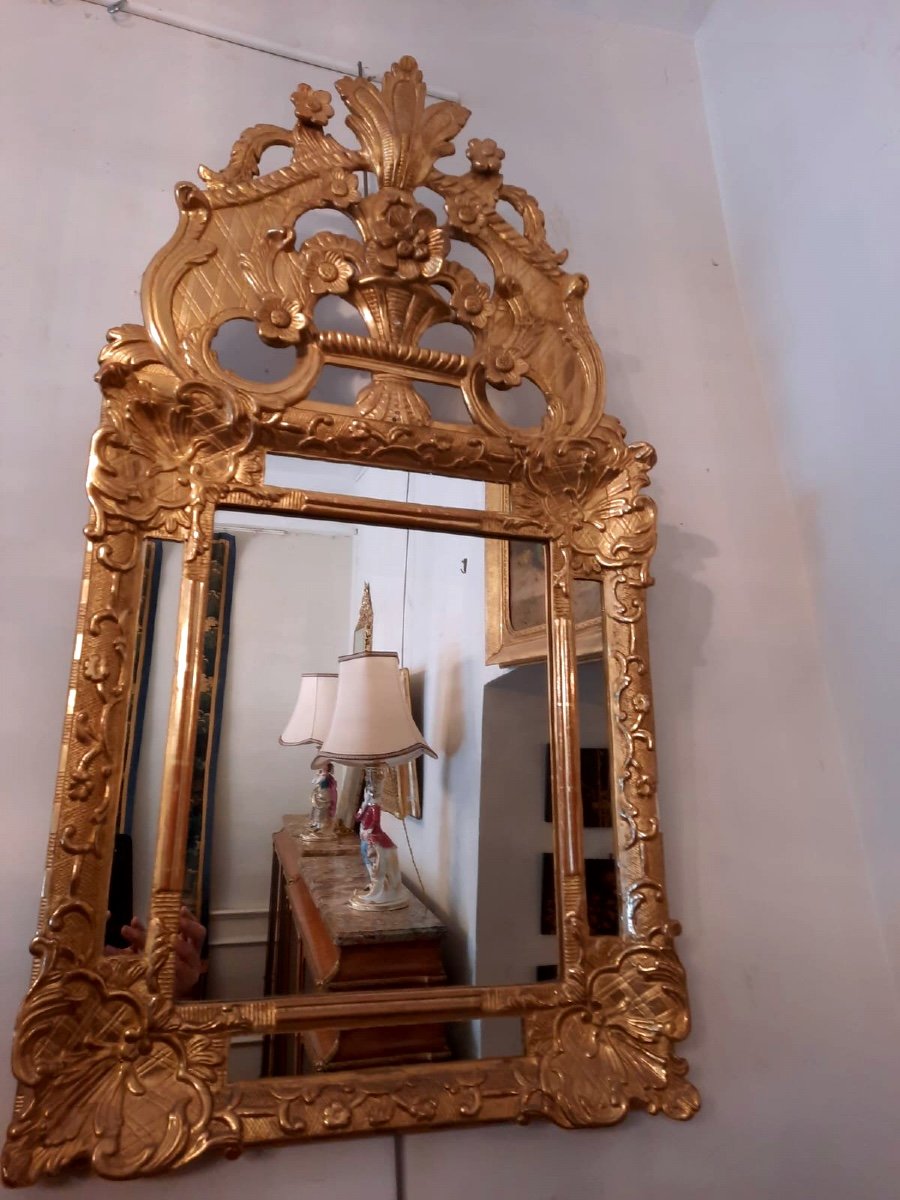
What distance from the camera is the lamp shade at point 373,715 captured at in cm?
78

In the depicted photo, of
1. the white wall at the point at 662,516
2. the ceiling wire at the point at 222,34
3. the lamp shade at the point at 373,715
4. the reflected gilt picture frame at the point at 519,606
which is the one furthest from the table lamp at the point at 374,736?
the ceiling wire at the point at 222,34

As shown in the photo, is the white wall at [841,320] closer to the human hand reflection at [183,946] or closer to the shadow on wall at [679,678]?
the shadow on wall at [679,678]

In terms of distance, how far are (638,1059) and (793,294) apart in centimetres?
101

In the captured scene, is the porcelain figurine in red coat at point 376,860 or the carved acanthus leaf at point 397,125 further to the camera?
the carved acanthus leaf at point 397,125

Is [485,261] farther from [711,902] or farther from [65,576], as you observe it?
[711,902]

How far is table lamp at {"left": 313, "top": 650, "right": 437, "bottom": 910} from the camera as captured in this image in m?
0.77

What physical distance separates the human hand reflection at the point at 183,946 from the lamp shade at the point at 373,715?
207 millimetres

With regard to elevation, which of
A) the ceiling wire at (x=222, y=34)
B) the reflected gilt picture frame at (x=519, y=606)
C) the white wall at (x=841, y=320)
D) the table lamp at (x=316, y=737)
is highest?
the ceiling wire at (x=222, y=34)

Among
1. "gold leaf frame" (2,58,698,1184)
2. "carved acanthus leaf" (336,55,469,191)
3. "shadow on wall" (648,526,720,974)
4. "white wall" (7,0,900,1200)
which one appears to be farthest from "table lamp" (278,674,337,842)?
"carved acanthus leaf" (336,55,469,191)

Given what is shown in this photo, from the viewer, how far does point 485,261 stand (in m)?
1.03

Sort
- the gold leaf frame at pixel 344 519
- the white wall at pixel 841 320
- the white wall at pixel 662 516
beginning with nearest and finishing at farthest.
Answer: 1. the gold leaf frame at pixel 344 519
2. the white wall at pixel 662 516
3. the white wall at pixel 841 320

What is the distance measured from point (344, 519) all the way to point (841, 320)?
72cm

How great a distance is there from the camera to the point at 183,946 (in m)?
0.67

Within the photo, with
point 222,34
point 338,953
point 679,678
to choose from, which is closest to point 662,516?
point 679,678
